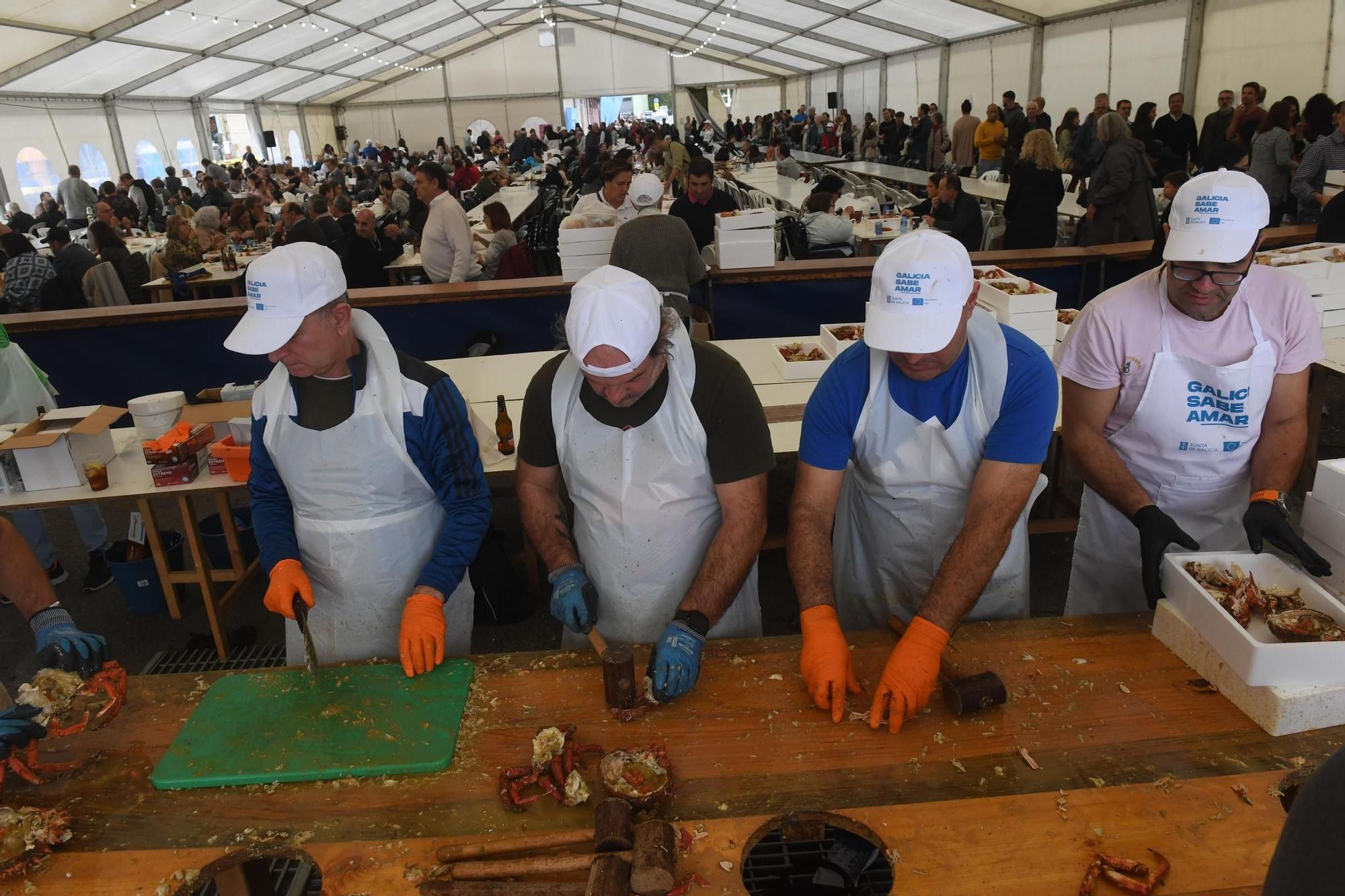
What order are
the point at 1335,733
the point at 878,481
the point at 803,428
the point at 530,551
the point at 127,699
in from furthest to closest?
the point at 530,551 → the point at 878,481 → the point at 803,428 → the point at 127,699 → the point at 1335,733

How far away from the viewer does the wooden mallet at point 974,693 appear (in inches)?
70.8

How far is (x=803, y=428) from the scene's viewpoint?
2229 millimetres

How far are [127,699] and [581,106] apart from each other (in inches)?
1537

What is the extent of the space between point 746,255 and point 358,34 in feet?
76.6

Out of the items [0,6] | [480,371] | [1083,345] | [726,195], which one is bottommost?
[480,371]

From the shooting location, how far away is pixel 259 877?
80.4 inches

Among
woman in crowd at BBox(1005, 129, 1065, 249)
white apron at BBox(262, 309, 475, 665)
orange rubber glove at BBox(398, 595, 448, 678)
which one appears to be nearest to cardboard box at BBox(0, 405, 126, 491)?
white apron at BBox(262, 309, 475, 665)

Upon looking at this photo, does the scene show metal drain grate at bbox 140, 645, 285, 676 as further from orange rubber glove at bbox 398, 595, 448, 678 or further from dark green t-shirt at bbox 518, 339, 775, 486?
dark green t-shirt at bbox 518, 339, 775, 486

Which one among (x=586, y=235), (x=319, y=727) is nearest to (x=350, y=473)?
(x=319, y=727)

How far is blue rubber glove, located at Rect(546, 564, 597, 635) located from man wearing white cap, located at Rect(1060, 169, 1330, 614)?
148 centimetres

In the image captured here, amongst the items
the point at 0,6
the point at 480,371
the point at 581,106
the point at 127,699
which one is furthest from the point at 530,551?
the point at 581,106

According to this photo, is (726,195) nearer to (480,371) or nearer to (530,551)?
(480,371)

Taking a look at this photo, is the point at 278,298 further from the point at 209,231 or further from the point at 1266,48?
the point at 1266,48

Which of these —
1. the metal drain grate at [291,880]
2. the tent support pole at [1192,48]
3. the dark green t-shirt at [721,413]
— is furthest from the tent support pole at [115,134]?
the dark green t-shirt at [721,413]
